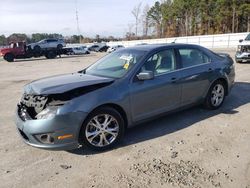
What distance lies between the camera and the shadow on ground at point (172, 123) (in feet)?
15.3

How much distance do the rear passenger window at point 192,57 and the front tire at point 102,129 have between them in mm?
1882

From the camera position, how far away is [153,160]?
3.88 meters

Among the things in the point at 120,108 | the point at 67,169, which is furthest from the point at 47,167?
the point at 120,108

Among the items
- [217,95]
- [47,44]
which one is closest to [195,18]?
[47,44]

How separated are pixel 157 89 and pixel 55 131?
189 centimetres

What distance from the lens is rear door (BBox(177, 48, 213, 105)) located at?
5273mm

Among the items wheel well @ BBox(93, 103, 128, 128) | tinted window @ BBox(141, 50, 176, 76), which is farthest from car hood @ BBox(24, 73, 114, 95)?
tinted window @ BBox(141, 50, 176, 76)

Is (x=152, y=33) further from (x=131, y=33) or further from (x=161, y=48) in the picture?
(x=161, y=48)

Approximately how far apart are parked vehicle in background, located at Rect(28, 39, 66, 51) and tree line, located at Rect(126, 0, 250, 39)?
1502 inches

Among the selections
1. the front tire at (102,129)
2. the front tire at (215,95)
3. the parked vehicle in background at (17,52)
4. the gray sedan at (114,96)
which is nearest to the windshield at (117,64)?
the gray sedan at (114,96)

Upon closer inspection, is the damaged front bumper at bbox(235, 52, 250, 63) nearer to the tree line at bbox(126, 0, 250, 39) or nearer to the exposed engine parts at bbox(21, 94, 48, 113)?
the exposed engine parts at bbox(21, 94, 48, 113)

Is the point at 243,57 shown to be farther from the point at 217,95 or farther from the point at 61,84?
the point at 61,84

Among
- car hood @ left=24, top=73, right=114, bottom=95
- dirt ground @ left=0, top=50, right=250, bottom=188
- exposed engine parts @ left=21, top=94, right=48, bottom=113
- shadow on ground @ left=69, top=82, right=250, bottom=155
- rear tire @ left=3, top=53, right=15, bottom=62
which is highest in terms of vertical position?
car hood @ left=24, top=73, right=114, bottom=95

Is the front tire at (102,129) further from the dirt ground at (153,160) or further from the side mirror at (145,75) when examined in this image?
the side mirror at (145,75)
